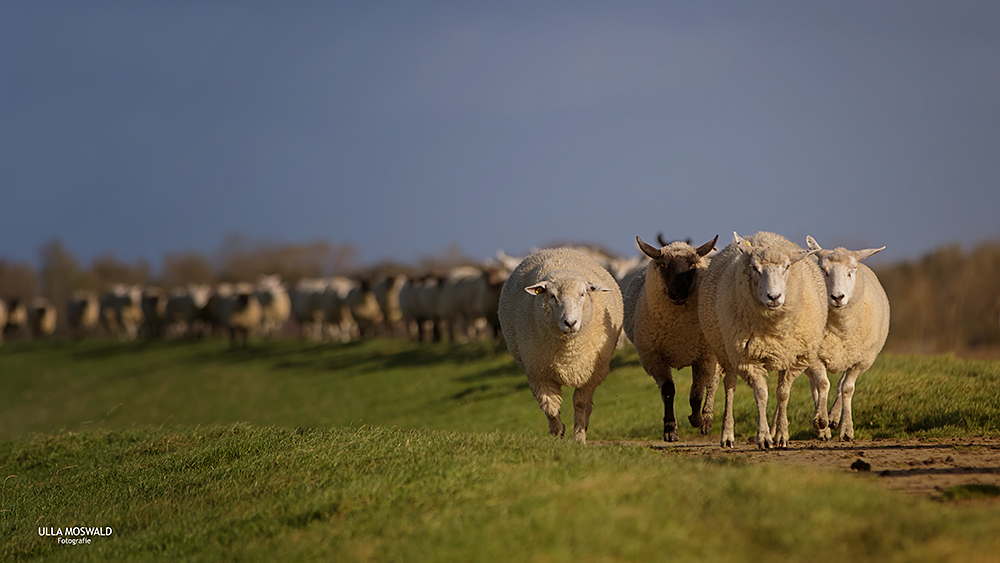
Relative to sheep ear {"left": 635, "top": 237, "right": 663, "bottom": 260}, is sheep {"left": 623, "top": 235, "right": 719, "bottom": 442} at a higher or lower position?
lower

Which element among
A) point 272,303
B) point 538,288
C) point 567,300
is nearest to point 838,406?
point 567,300

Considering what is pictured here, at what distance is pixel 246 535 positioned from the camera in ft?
19.1

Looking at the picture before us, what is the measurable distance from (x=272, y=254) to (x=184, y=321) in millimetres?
61221

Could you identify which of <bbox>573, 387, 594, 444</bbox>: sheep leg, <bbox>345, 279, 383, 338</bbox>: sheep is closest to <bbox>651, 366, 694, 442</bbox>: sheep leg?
<bbox>573, 387, 594, 444</bbox>: sheep leg

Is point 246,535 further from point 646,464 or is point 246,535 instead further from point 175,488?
point 646,464

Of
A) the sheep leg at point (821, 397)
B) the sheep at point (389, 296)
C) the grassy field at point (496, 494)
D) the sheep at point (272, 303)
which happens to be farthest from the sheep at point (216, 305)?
the sheep leg at point (821, 397)

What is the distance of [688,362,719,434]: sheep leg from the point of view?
32.8 feet

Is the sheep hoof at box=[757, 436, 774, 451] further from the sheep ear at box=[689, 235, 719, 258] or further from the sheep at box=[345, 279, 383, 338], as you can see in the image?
the sheep at box=[345, 279, 383, 338]

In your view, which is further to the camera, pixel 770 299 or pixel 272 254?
pixel 272 254

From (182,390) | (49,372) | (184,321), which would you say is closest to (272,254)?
(184,321)

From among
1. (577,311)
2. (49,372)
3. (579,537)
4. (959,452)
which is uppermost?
(577,311)

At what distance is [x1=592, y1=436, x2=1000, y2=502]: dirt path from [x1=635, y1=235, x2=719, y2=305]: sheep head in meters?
1.76

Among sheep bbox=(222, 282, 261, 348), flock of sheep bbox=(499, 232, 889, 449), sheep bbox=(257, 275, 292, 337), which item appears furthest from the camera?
sheep bbox=(257, 275, 292, 337)

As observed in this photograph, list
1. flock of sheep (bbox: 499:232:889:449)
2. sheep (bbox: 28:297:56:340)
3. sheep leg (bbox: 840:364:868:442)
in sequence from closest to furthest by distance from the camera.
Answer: flock of sheep (bbox: 499:232:889:449)
sheep leg (bbox: 840:364:868:442)
sheep (bbox: 28:297:56:340)
